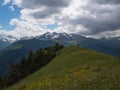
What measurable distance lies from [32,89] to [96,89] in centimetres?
911

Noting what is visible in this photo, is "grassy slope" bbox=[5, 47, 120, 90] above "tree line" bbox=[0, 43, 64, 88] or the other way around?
above

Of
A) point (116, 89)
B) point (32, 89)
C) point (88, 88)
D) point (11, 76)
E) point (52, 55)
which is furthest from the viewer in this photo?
point (52, 55)

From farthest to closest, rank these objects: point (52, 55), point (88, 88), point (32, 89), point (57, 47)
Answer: point (57, 47)
point (52, 55)
point (32, 89)
point (88, 88)

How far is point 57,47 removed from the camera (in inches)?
4938

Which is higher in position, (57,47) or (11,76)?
(57,47)

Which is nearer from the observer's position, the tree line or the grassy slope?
the grassy slope

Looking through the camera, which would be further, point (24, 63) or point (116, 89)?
point (24, 63)

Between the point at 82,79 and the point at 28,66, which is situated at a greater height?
the point at 82,79

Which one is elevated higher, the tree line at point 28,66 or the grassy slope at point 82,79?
the grassy slope at point 82,79

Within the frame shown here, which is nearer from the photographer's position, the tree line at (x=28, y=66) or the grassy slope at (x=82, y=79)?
the grassy slope at (x=82, y=79)

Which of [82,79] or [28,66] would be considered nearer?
[82,79]

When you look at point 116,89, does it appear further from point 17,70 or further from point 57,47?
point 57,47

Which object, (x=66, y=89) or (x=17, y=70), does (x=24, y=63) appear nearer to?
(x=17, y=70)

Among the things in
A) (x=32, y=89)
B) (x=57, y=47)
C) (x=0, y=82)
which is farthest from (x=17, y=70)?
(x=32, y=89)
